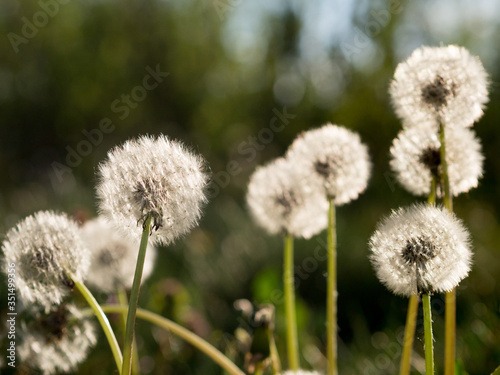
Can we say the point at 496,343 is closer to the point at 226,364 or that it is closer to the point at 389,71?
the point at 226,364

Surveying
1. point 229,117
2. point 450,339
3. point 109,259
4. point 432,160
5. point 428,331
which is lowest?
point 428,331

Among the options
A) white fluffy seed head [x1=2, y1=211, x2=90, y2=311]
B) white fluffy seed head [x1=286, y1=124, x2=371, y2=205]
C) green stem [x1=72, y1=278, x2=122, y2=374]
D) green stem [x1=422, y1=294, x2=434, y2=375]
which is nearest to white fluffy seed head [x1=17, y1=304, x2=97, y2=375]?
white fluffy seed head [x1=2, y1=211, x2=90, y2=311]

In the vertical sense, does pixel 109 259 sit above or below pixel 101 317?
above

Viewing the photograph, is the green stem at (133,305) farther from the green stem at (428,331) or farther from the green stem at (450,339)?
the green stem at (450,339)

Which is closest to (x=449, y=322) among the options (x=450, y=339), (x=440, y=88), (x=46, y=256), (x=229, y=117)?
(x=450, y=339)

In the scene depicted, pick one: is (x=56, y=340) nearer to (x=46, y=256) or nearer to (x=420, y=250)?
(x=46, y=256)

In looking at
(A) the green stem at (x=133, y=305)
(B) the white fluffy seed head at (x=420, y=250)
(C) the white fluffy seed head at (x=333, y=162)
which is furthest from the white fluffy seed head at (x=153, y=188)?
(C) the white fluffy seed head at (x=333, y=162)

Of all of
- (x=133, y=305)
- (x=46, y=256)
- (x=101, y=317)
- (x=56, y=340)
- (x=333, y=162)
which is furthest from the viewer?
(x=333, y=162)

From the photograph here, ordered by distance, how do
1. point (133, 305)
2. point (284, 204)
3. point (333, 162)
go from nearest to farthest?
point (133, 305) < point (333, 162) < point (284, 204)
